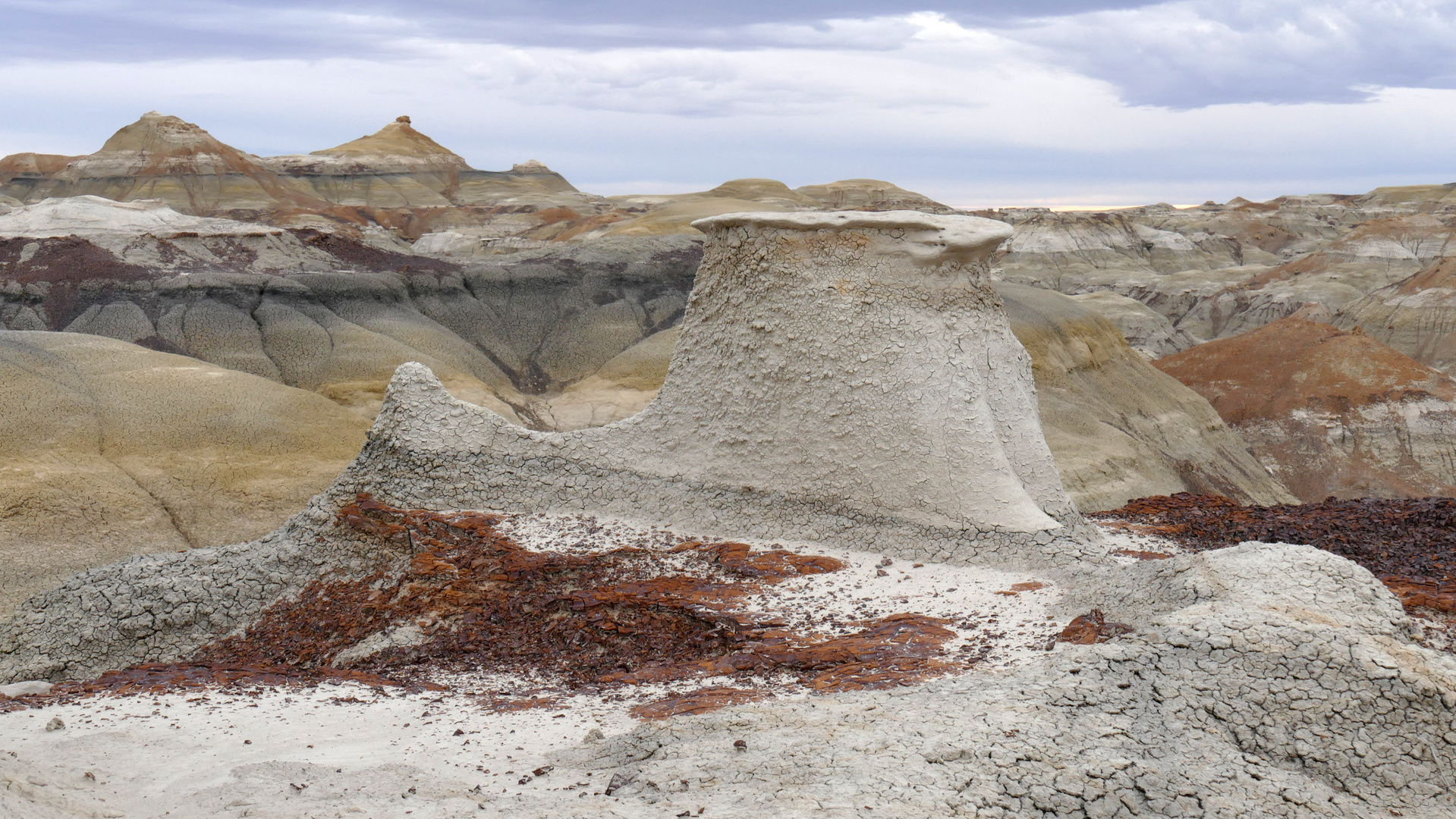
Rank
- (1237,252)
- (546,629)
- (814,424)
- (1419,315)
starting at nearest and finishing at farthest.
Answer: (546,629), (814,424), (1419,315), (1237,252)

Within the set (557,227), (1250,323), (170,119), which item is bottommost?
(1250,323)

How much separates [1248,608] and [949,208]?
69.6 m

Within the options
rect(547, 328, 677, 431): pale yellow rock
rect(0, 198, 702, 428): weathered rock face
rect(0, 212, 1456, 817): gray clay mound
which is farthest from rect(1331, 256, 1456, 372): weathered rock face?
rect(0, 212, 1456, 817): gray clay mound

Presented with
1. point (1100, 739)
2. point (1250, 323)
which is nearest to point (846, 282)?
point (1100, 739)

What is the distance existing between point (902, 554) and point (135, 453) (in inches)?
621

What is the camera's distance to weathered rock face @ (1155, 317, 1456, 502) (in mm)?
31641

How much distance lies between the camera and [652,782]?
180 inches

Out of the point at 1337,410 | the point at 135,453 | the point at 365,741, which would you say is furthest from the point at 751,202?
the point at 365,741

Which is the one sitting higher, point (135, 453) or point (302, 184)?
point (302, 184)

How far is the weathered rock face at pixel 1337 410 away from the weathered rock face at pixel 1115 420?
171 centimetres

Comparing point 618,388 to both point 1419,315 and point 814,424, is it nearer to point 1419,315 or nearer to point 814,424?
point 814,424

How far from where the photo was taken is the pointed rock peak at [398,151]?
273 feet

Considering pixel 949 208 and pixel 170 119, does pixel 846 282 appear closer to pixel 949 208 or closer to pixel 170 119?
pixel 949 208

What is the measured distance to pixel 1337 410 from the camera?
33.1 metres
